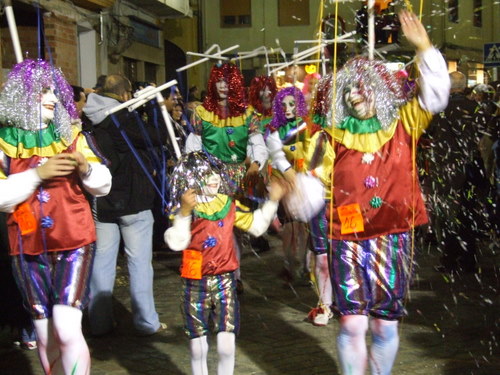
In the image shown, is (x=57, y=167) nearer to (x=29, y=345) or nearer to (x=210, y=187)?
(x=210, y=187)

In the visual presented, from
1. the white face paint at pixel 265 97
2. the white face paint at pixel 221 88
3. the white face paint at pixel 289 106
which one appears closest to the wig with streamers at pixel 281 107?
the white face paint at pixel 289 106

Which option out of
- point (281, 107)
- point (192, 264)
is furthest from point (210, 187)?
point (281, 107)

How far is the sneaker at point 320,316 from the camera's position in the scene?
6102 mm

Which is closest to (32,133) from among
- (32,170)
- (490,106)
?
(32,170)

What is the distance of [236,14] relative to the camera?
26625 millimetres

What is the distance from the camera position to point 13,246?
4.25 m

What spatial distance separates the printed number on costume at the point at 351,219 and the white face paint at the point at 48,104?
5.23 feet

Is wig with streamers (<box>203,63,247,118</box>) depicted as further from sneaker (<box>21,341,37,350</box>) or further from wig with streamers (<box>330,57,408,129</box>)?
wig with streamers (<box>330,57,408,129</box>)

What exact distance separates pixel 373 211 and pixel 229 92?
10.8 feet

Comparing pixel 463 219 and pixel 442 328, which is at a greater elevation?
pixel 463 219

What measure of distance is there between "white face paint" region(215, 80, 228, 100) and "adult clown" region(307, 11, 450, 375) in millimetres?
2974

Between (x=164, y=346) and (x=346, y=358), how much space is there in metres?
1.87

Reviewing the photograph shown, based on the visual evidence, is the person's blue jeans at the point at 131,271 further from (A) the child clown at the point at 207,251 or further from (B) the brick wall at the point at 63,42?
(B) the brick wall at the point at 63,42

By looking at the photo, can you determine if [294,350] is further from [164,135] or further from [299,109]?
[299,109]
